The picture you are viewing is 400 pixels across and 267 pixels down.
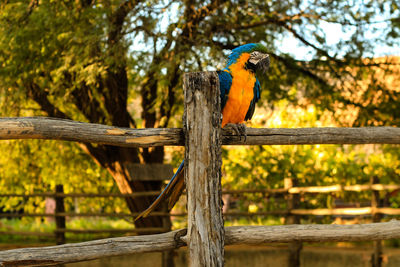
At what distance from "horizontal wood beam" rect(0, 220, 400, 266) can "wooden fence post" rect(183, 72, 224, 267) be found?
0.12 meters

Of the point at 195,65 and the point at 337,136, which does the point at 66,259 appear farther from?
the point at 195,65

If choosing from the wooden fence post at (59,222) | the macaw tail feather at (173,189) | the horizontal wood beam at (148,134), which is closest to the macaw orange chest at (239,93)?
the horizontal wood beam at (148,134)

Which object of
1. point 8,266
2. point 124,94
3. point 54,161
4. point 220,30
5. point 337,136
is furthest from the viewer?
point 54,161

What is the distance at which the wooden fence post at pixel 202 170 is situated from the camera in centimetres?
214

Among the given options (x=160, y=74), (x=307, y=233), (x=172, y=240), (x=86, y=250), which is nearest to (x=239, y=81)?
(x=307, y=233)

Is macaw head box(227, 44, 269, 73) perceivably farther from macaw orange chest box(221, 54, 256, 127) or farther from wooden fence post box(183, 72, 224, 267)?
wooden fence post box(183, 72, 224, 267)

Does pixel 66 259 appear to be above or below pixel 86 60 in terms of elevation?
below

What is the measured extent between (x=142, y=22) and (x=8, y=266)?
4364mm

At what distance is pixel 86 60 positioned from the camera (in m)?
5.57

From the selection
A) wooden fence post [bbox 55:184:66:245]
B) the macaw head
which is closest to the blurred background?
wooden fence post [bbox 55:184:66:245]

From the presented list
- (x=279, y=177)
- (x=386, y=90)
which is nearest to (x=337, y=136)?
(x=386, y=90)

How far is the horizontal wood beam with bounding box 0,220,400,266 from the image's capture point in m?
1.96

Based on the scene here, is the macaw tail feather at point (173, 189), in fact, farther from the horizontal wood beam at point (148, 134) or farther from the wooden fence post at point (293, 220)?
the wooden fence post at point (293, 220)

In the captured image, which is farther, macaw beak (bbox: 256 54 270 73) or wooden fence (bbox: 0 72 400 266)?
macaw beak (bbox: 256 54 270 73)
